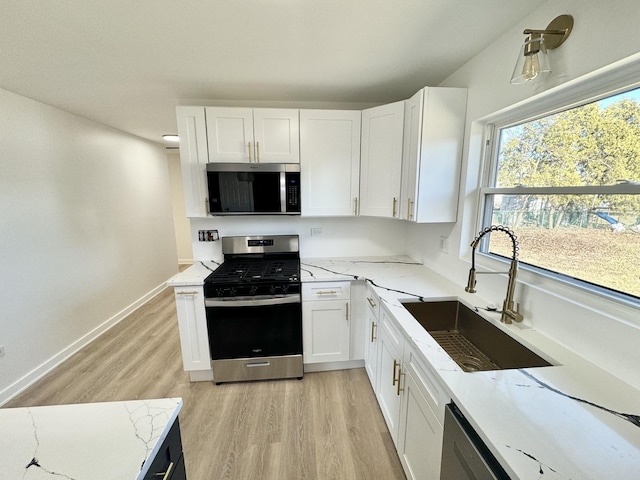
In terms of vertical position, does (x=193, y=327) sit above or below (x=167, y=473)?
below

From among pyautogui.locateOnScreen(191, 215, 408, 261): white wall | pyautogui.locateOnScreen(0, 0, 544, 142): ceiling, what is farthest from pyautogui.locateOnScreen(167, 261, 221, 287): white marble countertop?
pyautogui.locateOnScreen(0, 0, 544, 142): ceiling

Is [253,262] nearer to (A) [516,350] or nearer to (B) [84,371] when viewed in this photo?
(B) [84,371]

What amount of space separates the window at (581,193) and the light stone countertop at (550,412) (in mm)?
355

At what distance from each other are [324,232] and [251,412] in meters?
1.64

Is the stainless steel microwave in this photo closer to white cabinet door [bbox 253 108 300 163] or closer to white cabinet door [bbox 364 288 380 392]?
white cabinet door [bbox 253 108 300 163]

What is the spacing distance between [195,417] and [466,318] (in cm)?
199

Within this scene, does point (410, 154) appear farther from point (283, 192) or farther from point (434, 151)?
point (283, 192)

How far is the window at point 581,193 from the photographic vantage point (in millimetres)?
957

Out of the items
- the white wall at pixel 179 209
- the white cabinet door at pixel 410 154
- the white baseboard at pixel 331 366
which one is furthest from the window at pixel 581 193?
the white wall at pixel 179 209

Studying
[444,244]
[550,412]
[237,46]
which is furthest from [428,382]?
[237,46]

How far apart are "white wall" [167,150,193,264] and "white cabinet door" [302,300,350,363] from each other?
3.96 m

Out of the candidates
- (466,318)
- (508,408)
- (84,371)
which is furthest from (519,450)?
(84,371)

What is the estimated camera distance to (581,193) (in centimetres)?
109

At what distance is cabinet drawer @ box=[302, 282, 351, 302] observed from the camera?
2.05 metres
